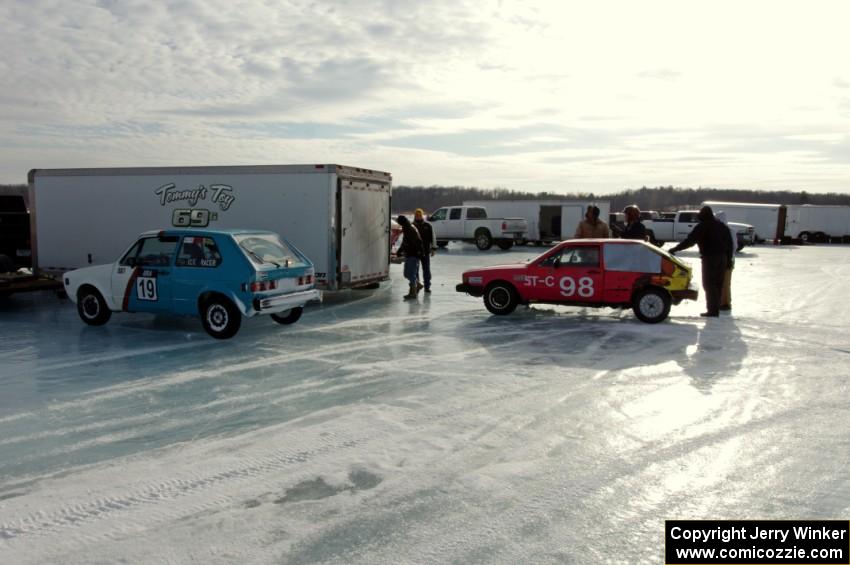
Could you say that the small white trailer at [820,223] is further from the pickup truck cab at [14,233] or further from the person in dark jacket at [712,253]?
the pickup truck cab at [14,233]

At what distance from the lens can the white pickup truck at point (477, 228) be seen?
30281 mm

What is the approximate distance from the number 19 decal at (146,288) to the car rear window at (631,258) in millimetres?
7010

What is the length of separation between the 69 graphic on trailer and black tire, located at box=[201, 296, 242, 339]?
411 cm

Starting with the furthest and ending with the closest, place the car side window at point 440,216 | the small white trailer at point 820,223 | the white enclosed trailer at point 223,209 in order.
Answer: the small white trailer at point 820,223, the car side window at point 440,216, the white enclosed trailer at point 223,209

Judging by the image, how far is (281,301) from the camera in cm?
1039

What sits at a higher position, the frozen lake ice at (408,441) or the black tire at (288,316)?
the black tire at (288,316)

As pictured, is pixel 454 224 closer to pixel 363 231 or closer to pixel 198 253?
pixel 363 231

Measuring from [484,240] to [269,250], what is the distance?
20579 mm

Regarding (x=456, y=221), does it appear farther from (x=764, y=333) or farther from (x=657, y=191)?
(x=657, y=191)

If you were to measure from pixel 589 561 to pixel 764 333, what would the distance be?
26.5 feet

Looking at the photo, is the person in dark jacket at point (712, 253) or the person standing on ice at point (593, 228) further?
the person standing on ice at point (593, 228)

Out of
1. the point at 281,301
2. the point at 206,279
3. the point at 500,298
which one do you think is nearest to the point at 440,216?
the point at 500,298

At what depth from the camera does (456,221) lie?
104 ft

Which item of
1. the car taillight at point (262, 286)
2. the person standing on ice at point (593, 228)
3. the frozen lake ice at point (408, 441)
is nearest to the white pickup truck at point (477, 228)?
the person standing on ice at point (593, 228)
